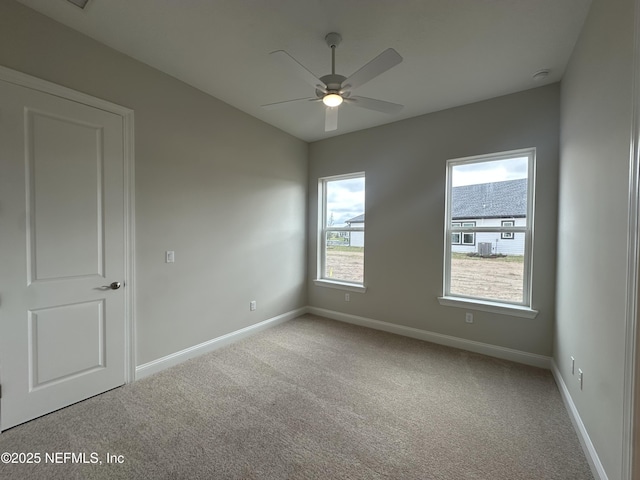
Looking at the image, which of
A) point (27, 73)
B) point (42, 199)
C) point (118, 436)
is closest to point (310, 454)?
point (118, 436)

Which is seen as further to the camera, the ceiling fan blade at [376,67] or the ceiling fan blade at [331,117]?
the ceiling fan blade at [331,117]

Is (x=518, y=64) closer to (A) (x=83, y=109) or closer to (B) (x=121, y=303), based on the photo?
(A) (x=83, y=109)

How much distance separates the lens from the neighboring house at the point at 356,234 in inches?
159

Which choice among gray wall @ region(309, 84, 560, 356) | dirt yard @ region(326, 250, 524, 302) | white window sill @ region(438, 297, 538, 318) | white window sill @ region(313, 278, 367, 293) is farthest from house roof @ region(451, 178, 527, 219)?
white window sill @ region(313, 278, 367, 293)

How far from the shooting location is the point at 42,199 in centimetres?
193

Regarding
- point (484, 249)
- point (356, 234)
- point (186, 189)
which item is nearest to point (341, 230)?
point (356, 234)

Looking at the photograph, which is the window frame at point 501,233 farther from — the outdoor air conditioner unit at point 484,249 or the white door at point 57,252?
the white door at point 57,252

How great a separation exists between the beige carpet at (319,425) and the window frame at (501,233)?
0.59 m

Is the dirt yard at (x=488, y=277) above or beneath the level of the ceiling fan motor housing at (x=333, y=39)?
beneath

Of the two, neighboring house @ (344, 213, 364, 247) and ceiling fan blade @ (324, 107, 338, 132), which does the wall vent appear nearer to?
ceiling fan blade @ (324, 107, 338, 132)

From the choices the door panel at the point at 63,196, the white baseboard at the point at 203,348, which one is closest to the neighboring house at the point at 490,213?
the white baseboard at the point at 203,348

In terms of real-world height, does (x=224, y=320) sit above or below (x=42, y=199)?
below

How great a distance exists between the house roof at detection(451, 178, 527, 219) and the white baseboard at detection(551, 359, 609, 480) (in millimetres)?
1628

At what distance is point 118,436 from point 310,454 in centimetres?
130
